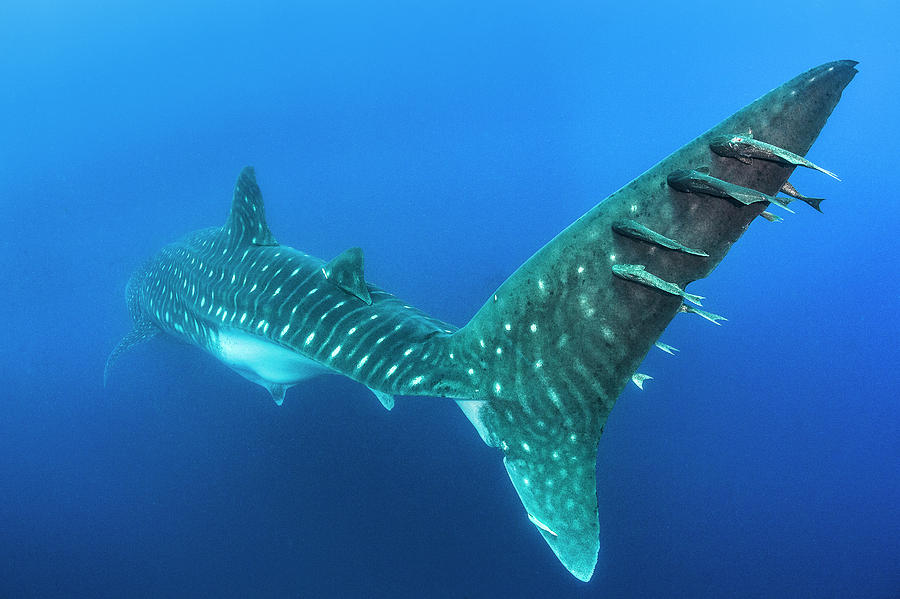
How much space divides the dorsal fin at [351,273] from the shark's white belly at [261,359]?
1.64 ft

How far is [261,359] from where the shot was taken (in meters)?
3.44

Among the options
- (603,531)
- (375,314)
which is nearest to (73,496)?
(375,314)

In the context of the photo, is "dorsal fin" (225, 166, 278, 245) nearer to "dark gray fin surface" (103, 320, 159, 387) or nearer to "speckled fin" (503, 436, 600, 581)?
"speckled fin" (503, 436, 600, 581)

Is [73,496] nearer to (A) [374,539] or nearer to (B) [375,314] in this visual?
(A) [374,539]

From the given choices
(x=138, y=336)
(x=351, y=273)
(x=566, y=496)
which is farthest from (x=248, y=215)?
(x=138, y=336)

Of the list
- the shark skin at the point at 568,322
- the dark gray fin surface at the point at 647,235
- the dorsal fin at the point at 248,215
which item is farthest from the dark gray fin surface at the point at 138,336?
the dark gray fin surface at the point at 647,235

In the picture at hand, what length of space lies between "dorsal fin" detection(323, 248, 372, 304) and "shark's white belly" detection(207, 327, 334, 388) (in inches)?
19.7

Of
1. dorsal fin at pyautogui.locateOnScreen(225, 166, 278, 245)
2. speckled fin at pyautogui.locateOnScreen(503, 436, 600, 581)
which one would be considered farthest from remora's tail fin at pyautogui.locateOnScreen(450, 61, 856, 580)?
dorsal fin at pyautogui.locateOnScreen(225, 166, 278, 245)

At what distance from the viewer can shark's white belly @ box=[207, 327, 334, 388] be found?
9.91 feet

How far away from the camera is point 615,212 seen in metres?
1.39

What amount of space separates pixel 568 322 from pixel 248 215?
2.78 m

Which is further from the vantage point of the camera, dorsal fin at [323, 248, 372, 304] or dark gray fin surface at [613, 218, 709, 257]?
dorsal fin at [323, 248, 372, 304]

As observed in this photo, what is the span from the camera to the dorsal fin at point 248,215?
3502 millimetres

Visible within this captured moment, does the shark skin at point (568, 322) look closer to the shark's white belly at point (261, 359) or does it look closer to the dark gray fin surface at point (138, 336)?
the shark's white belly at point (261, 359)
